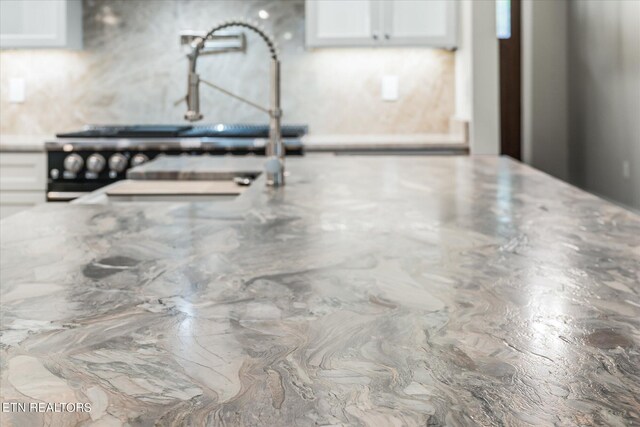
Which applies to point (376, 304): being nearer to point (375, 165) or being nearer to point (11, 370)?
point (11, 370)

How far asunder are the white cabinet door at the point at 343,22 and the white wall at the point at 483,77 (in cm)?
50

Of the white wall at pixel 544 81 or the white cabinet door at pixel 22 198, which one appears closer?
the white cabinet door at pixel 22 198

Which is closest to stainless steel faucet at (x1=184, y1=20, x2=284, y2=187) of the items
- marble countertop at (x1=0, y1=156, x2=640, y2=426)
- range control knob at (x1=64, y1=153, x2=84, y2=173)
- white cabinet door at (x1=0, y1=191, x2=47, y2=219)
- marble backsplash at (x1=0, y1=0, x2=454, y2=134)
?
marble countertop at (x1=0, y1=156, x2=640, y2=426)

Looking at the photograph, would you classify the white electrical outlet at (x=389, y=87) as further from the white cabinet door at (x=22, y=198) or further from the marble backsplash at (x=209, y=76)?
the white cabinet door at (x=22, y=198)

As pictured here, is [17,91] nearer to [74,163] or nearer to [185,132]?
[74,163]

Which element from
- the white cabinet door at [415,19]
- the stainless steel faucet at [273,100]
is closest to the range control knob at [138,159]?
the white cabinet door at [415,19]

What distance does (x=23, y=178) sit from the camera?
164 inches

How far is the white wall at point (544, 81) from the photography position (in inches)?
213

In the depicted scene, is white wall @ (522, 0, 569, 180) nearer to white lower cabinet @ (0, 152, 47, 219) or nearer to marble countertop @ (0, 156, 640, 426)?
white lower cabinet @ (0, 152, 47, 219)

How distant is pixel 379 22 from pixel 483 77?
2.06 feet

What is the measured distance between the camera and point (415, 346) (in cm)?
81

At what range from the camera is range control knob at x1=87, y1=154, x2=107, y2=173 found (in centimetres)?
403

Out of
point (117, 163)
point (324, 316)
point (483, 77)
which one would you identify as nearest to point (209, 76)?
point (117, 163)

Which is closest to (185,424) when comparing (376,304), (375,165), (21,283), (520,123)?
(376,304)
